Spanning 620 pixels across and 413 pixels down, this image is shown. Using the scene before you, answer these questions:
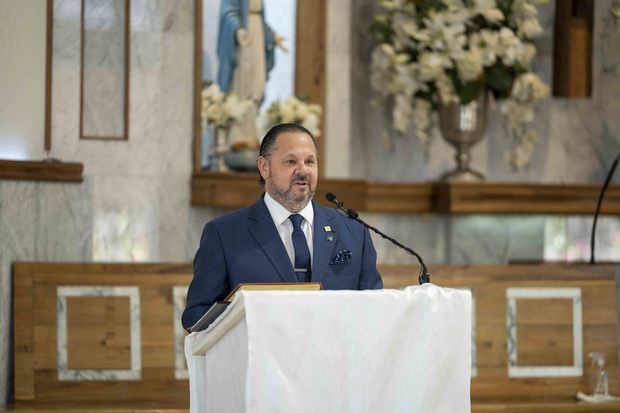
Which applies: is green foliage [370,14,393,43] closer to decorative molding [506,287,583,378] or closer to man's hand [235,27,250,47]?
man's hand [235,27,250,47]

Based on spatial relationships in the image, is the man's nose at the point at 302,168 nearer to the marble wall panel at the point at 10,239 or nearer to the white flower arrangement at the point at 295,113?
the marble wall panel at the point at 10,239

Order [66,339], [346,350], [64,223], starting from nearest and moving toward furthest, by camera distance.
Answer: [346,350], [66,339], [64,223]

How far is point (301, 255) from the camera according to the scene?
377 centimetres

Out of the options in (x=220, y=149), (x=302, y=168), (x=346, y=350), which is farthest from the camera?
(x=220, y=149)

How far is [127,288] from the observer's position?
5.49 m

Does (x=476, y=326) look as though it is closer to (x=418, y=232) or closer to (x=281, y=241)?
(x=418, y=232)

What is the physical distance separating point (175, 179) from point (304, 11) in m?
1.20

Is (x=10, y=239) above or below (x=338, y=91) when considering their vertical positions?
below

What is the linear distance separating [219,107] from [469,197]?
1.41 meters

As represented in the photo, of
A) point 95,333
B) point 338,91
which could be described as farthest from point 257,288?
point 338,91

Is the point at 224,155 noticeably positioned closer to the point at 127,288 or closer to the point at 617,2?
the point at 127,288

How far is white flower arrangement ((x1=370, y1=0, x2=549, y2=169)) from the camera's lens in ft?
21.6

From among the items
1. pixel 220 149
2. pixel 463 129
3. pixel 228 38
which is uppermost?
pixel 228 38

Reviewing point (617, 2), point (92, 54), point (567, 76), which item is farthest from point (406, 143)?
point (92, 54)
